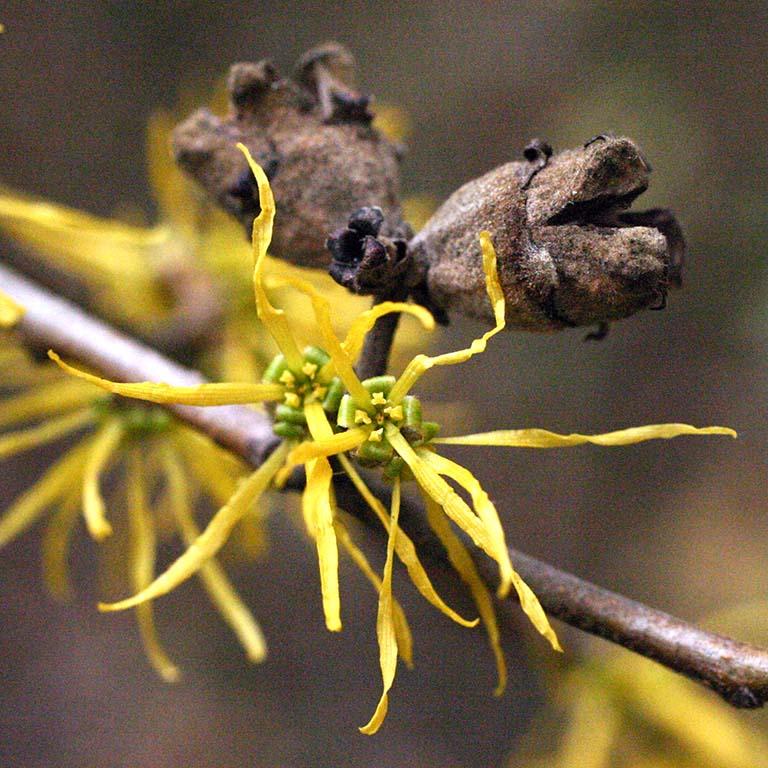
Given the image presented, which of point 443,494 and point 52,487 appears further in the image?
point 52,487

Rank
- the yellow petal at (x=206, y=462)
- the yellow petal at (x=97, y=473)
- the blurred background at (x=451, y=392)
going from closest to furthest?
the yellow petal at (x=97, y=473) → the yellow petal at (x=206, y=462) → the blurred background at (x=451, y=392)

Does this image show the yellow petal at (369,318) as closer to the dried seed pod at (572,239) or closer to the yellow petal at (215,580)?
the dried seed pod at (572,239)

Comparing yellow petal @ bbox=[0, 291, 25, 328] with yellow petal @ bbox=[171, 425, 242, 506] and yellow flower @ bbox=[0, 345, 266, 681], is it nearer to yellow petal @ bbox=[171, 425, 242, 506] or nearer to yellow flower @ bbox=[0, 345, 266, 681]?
yellow flower @ bbox=[0, 345, 266, 681]

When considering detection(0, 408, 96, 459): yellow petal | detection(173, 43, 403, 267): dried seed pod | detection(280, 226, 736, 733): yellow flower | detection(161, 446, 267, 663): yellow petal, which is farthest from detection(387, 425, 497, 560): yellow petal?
detection(0, 408, 96, 459): yellow petal

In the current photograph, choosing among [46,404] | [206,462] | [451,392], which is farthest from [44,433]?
[451,392]

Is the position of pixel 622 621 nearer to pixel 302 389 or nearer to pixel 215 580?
pixel 302 389

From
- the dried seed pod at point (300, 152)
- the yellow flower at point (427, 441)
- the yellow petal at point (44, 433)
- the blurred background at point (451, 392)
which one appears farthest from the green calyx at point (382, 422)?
the blurred background at point (451, 392)

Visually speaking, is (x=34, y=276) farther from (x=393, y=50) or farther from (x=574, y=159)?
(x=393, y=50)
